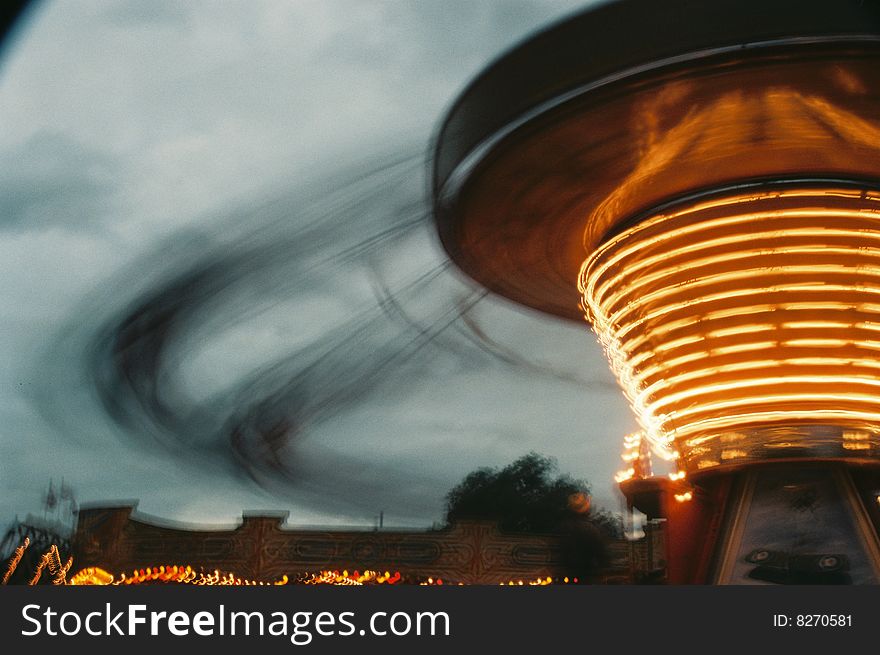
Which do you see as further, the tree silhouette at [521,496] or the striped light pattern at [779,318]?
the tree silhouette at [521,496]

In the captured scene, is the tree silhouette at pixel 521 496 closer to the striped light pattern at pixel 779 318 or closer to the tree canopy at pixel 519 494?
the tree canopy at pixel 519 494

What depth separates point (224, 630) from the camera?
17.7ft

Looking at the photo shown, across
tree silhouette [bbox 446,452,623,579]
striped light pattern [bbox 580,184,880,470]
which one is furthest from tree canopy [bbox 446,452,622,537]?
striped light pattern [bbox 580,184,880,470]

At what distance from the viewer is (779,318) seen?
1094cm

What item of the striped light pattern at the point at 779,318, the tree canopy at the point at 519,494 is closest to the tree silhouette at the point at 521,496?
the tree canopy at the point at 519,494

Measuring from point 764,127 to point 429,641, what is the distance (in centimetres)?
745

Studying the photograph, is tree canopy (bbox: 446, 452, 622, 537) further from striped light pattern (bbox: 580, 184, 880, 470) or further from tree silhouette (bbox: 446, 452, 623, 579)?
striped light pattern (bbox: 580, 184, 880, 470)

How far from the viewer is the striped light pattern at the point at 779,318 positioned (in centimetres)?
1086

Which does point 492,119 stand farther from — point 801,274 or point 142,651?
point 142,651

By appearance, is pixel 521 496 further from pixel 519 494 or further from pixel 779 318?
pixel 779 318

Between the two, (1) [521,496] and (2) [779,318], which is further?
(1) [521,496]

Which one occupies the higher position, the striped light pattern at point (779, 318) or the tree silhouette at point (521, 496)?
the tree silhouette at point (521, 496)

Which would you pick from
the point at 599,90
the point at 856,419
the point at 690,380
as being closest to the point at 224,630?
the point at 599,90

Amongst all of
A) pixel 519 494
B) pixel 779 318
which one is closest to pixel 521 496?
pixel 519 494
